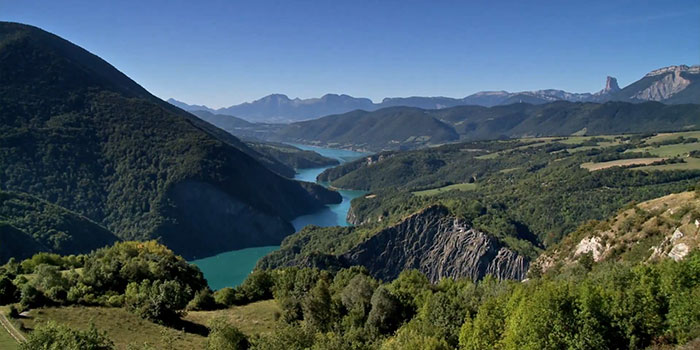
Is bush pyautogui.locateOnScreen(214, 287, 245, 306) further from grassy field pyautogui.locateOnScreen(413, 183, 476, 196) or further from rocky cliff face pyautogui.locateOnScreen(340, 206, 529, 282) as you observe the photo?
grassy field pyautogui.locateOnScreen(413, 183, 476, 196)

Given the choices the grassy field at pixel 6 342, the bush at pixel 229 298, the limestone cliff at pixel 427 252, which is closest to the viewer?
the grassy field at pixel 6 342

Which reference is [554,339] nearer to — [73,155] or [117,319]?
[117,319]

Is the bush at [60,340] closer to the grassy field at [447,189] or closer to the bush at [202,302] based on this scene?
the bush at [202,302]

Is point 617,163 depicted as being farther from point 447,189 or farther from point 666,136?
point 666,136

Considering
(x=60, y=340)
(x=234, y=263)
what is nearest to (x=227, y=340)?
(x=60, y=340)

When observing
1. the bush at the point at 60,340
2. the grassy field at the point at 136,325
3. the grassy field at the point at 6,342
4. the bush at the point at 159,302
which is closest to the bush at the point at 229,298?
the grassy field at the point at 136,325

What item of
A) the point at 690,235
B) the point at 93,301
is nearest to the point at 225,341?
the point at 93,301
